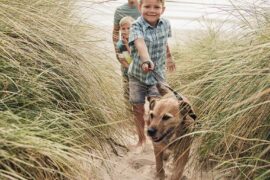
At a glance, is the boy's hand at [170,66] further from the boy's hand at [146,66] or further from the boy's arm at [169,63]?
the boy's hand at [146,66]

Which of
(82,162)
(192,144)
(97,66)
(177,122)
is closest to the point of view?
(82,162)

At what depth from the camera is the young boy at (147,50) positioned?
4383 millimetres

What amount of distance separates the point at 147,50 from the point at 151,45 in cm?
17

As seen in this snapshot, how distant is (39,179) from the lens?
8.51ft

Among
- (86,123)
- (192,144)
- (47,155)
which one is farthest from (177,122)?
(47,155)

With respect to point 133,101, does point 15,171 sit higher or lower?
higher

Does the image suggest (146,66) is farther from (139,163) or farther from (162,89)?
(139,163)

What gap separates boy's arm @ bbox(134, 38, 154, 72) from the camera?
390cm

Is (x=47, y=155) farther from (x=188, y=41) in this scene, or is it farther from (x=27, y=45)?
(x=188, y=41)

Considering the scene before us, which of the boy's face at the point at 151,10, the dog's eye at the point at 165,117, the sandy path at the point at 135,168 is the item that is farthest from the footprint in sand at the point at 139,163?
the boy's face at the point at 151,10

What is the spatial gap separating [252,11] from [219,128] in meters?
1.29

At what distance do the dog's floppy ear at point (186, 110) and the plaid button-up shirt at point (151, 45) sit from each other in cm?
92

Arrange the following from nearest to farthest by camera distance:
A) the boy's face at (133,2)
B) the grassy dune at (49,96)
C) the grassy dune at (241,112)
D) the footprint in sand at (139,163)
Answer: the grassy dune at (49,96) < the grassy dune at (241,112) < the footprint in sand at (139,163) < the boy's face at (133,2)

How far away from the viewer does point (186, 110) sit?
3566mm
